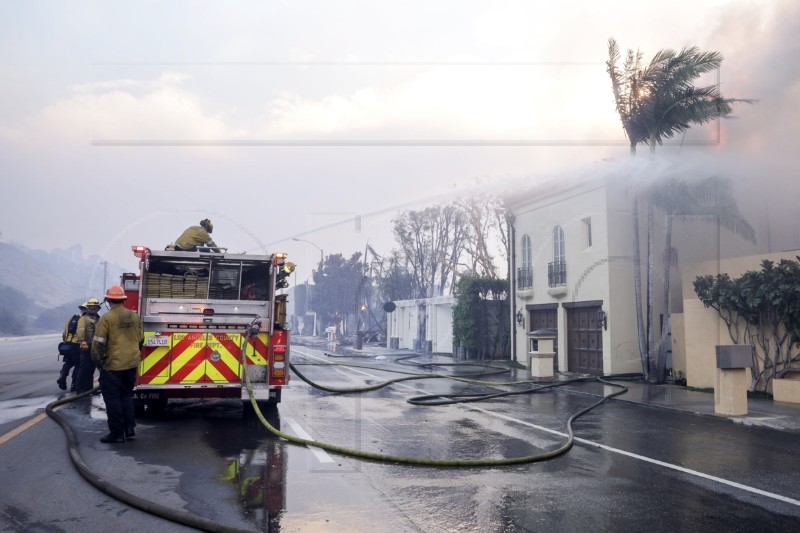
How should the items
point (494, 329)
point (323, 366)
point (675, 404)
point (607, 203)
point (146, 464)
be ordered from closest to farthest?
point (146, 464)
point (675, 404)
point (607, 203)
point (323, 366)
point (494, 329)

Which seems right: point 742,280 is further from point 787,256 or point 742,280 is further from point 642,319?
point 642,319

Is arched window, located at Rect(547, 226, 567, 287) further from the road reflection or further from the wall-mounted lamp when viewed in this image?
the road reflection

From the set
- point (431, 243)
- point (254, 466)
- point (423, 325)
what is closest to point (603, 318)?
point (254, 466)

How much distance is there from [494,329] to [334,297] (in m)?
47.1

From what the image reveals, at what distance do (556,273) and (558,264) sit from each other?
318 millimetres

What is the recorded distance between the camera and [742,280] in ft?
47.6

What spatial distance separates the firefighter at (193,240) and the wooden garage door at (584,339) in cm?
1323

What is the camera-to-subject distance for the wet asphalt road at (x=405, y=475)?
199 inches

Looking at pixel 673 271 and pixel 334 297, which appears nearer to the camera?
pixel 673 271

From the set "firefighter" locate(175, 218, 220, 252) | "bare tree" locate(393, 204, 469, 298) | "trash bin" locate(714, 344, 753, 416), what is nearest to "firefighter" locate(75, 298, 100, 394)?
"firefighter" locate(175, 218, 220, 252)

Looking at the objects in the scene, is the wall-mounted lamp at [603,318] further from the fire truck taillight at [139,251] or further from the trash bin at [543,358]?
the fire truck taillight at [139,251]

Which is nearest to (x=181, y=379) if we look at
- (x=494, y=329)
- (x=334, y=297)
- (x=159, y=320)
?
(x=159, y=320)

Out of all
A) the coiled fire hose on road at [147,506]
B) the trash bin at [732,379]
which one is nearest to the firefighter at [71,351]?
the coiled fire hose on road at [147,506]

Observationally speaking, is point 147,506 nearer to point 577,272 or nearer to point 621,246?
point 621,246
